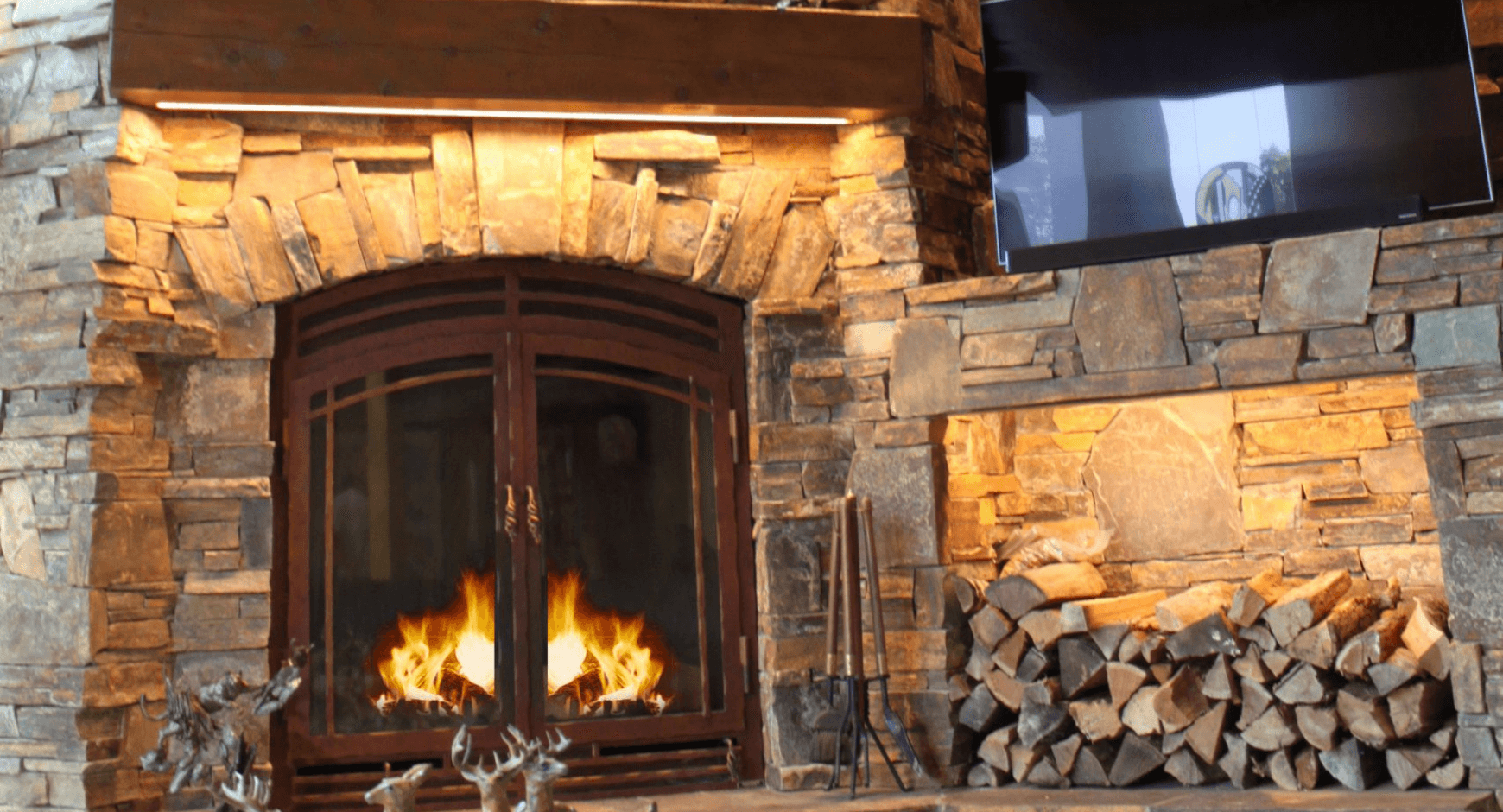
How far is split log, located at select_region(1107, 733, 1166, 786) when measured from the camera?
403 centimetres

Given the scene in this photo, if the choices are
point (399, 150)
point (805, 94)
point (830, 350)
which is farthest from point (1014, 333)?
point (399, 150)

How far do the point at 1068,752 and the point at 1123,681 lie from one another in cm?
28

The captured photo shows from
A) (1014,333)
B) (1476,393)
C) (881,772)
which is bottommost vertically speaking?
(881,772)

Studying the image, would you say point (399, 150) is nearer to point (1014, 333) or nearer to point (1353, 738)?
point (1014, 333)

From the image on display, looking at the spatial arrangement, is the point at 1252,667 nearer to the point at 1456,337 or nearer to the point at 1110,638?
the point at 1110,638

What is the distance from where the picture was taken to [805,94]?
4367mm

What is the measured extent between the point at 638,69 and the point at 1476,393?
8.22ft

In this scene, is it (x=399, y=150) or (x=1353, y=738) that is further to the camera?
(x=399, y=150)

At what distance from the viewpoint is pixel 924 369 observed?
435 cm

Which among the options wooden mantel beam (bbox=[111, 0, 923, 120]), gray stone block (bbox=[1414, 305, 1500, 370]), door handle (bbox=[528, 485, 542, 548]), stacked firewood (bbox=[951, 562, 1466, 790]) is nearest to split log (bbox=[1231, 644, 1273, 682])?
stacked firewood (bbox=[951, 562, 1466, 790])

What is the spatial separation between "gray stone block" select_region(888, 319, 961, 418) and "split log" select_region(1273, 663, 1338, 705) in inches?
47.9

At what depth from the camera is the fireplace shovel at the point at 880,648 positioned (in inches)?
164

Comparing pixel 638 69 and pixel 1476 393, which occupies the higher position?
pixel 638 69

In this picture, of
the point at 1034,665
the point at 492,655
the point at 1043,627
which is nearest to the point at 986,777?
the point at 1034,665
